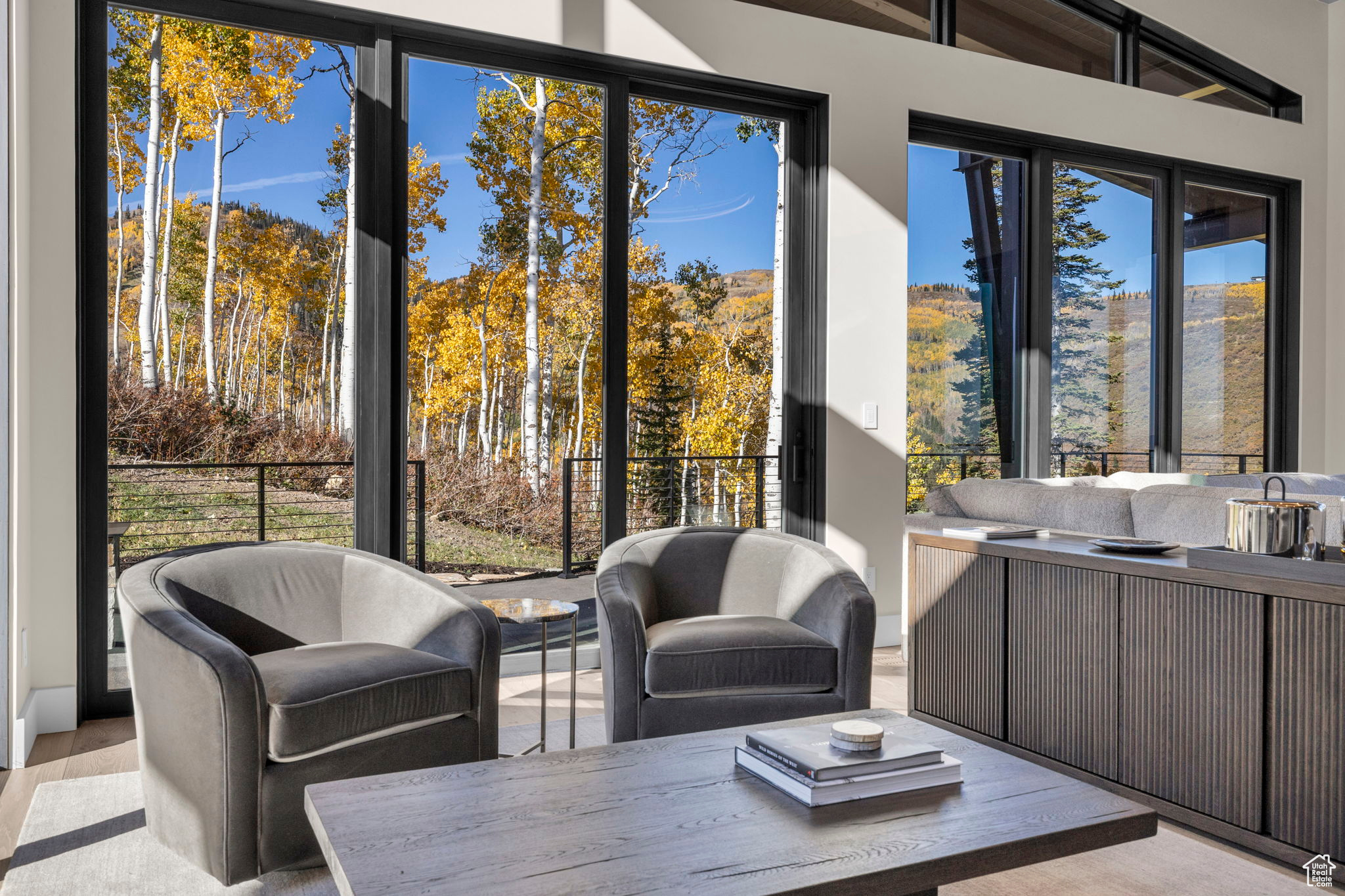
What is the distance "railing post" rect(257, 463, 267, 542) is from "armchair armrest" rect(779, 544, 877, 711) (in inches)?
78.9

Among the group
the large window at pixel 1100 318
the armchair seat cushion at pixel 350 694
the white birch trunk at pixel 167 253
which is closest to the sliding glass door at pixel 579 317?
the white birch trunk at pixel 167 253

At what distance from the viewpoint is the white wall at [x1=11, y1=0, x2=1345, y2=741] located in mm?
3229

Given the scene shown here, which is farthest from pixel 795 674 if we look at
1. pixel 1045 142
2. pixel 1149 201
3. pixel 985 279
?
pixel 1149 201

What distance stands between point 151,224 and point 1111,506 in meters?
3.57

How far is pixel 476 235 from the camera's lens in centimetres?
403

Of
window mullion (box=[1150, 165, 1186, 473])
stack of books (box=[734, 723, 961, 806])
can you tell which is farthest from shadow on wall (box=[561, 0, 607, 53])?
window mullion (box=[1150, 165, 1186, 473])

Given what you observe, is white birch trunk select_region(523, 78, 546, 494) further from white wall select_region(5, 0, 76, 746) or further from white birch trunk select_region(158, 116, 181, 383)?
white wall select_region(5, 0, 76, 746)

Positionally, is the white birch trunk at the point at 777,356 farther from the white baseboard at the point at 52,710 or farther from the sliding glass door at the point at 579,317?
the white baseboard at the point at 52,710

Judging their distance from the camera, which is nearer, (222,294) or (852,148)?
(222,294)

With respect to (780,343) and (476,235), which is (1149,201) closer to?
(780,343)

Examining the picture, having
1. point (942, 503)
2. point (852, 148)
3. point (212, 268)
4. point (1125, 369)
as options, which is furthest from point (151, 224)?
point (1125, 369)

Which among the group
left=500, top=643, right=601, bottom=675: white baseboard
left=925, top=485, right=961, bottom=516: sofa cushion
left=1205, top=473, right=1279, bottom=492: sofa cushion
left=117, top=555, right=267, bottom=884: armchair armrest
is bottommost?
left=500, top=643, right=601, bottom=675: white baseboard

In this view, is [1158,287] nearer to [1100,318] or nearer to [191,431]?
[1100,318]

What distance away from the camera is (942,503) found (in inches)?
164
